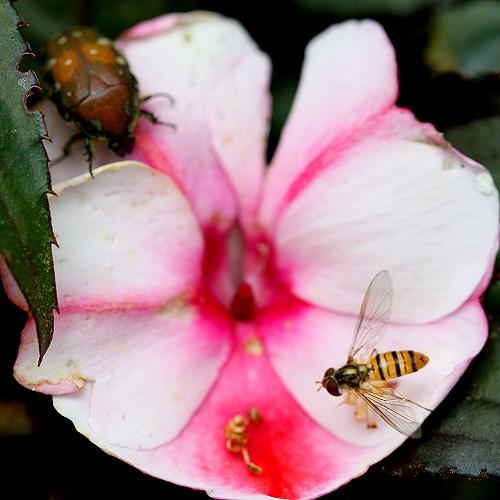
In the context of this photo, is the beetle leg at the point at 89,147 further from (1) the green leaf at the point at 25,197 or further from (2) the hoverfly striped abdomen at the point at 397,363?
(2) the hoverfly striped abdomen at the point at 397,363

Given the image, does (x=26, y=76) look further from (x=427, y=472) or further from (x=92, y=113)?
(x=427, y=472)

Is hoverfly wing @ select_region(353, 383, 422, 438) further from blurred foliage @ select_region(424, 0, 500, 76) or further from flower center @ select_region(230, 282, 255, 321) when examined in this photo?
blurred foliage @ select_region(424, 0, 500, 76)

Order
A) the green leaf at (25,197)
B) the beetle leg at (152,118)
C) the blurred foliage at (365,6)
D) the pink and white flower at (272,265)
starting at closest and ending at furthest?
the green leaf at (25,197)
the pink and white flower at (272,265)
the beetle leg at (152,118)
the blurred foliage at (365,6)

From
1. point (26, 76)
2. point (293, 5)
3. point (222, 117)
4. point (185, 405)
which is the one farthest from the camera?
point (293, 5)

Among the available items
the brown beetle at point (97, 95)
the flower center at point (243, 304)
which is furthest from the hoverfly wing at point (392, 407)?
the brown beetle at point (97, 95)

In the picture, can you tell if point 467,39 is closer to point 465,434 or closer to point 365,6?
point 365,6

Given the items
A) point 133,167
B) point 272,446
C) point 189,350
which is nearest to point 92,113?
point 133,167

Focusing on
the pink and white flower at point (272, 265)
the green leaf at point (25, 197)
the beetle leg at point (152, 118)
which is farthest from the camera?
the beetle leg at point (152, 118)
